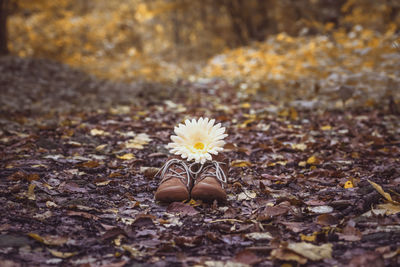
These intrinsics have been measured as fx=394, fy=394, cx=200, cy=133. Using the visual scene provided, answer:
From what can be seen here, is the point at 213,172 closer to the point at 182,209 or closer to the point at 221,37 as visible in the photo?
the point at 182,209

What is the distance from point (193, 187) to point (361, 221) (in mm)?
984

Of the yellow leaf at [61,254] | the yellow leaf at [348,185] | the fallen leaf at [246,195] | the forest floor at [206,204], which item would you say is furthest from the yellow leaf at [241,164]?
the yellow leaf at [61,254]

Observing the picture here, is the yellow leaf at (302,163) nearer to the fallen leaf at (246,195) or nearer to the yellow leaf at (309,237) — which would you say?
the fallen leaf at (246,195)

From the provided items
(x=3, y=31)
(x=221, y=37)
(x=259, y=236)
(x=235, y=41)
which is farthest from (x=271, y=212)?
(x=221, y=37)

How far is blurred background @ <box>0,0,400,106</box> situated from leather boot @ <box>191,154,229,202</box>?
10.1 feet

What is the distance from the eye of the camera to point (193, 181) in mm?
2596

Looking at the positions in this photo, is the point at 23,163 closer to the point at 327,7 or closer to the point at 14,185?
the point at 14,185

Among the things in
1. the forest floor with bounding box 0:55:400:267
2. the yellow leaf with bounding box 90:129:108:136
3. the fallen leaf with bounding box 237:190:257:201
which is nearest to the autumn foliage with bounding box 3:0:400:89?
the forest floor with bounding box 0:55:400:267

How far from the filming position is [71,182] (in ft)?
8.82

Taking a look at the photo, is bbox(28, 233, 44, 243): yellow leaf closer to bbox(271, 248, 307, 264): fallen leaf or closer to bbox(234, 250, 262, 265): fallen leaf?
bbox(234, 250, 262, 265): fallen leaf

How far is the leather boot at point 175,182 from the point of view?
240 cm

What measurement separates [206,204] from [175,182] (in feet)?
0.79

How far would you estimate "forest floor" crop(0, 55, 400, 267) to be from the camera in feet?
5.81

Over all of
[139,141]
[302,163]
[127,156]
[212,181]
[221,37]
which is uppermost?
[221,37]
